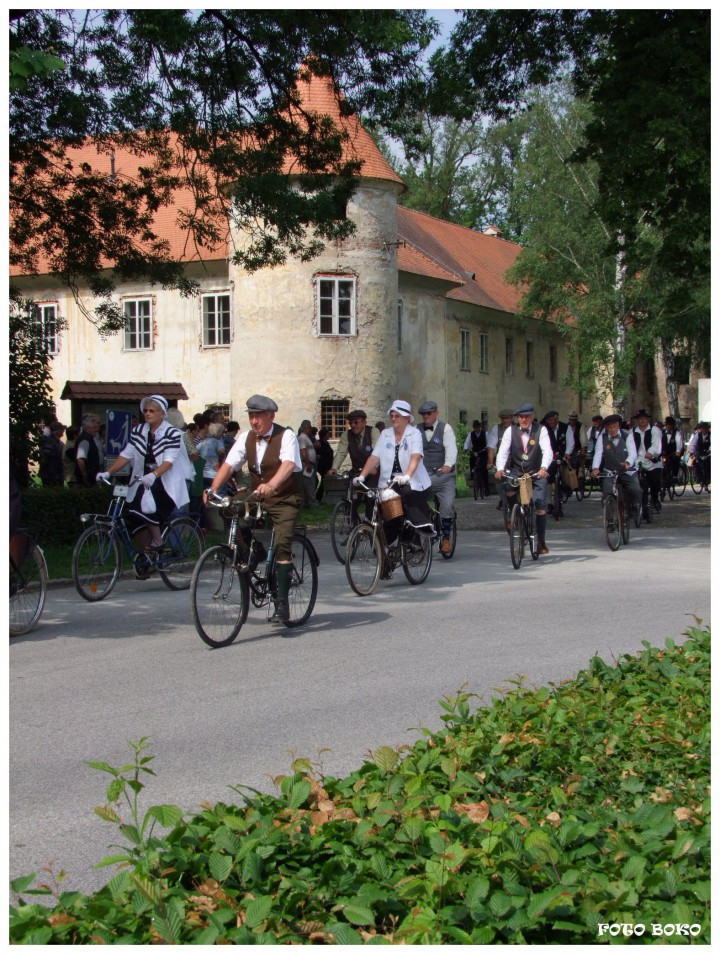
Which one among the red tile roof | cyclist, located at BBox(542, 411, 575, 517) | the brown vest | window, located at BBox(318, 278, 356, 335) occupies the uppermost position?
the red tile roof

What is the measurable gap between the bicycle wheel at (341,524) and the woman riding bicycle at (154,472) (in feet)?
11.9

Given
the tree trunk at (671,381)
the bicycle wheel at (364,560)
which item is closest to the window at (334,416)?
the tree trunk at (671,381)

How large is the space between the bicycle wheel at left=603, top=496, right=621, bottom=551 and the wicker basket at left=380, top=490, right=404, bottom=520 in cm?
537

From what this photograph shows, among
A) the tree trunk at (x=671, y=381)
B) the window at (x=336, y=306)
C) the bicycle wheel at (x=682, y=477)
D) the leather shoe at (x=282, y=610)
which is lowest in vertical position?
the leather shoe at (x=282, y=610)

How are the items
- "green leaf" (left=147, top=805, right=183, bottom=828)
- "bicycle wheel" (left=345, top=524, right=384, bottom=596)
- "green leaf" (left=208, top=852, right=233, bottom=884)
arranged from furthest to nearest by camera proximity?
1. "bicycle wheel" (left=345, top=524, right=384, bottom=596)
2. "green leaf" (left=147, top=805, right=183, bottom=828)
3. "green leaf" (left=208, top=852, right=233, bottom=884)

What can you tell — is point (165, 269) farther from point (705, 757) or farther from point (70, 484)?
point (705, 757)

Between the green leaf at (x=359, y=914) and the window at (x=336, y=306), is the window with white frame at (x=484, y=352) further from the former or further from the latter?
the green leaf at (x=359, y=914)

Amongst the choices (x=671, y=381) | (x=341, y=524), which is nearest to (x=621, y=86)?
(x=341, y=524)

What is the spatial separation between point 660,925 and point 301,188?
662 inches

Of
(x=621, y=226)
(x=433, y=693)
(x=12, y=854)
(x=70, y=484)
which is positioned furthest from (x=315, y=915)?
(x=621, y=226)

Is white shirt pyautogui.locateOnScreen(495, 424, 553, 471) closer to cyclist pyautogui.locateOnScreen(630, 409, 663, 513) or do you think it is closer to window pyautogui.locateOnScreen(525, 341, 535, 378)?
cyclist pyautogui.locateOnScreen(630, 409, 663, 513)

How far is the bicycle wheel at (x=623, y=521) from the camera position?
17.4m

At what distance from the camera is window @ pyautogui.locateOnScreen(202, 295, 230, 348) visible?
41750 millimetres

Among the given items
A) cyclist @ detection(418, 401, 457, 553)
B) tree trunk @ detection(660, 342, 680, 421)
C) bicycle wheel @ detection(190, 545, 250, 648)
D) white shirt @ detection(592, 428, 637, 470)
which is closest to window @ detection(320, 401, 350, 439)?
tree trunk @ detection(660, 342, 680, 421)
